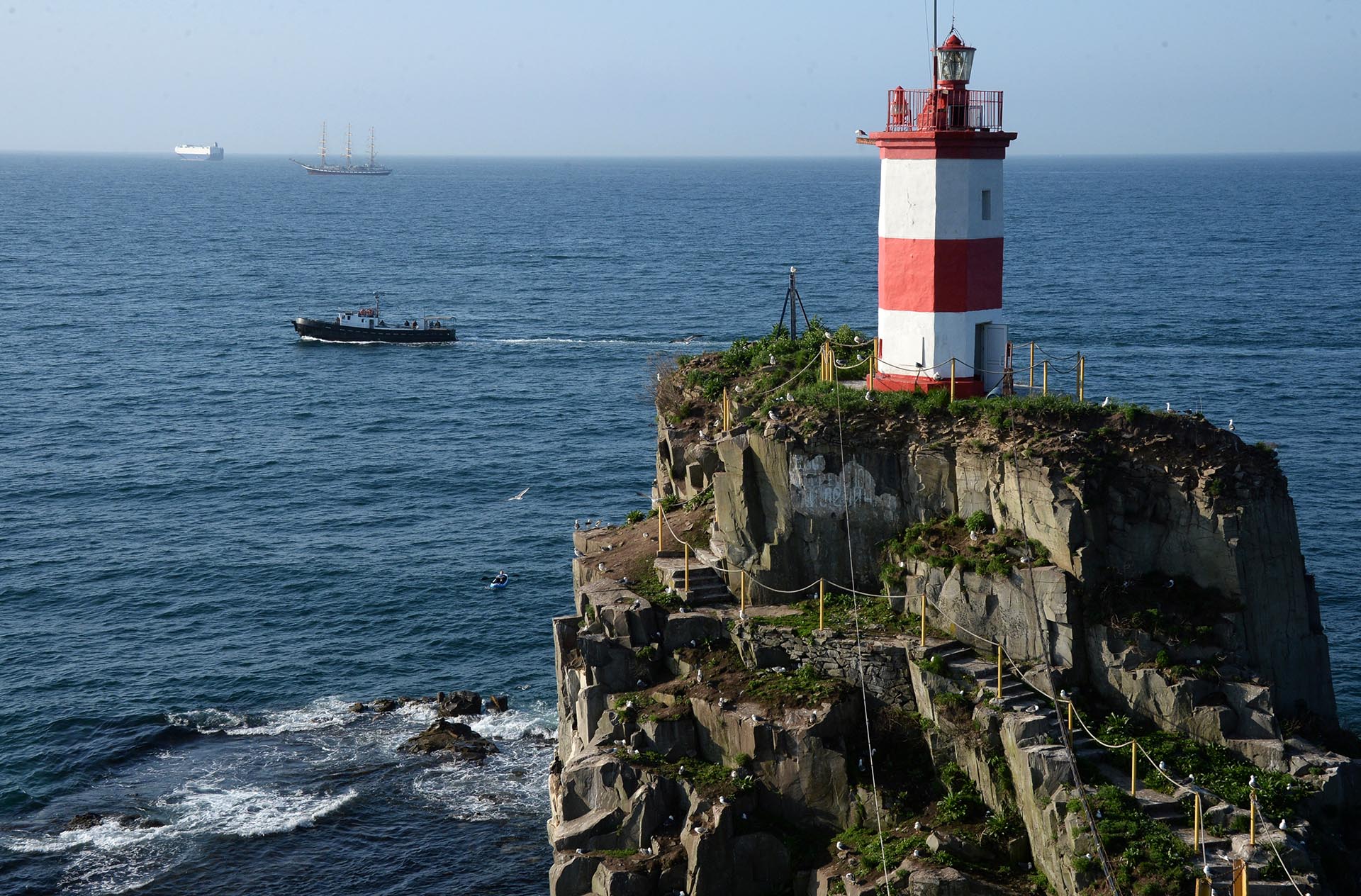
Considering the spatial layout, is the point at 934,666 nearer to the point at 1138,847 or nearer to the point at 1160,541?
the point at 1160,541

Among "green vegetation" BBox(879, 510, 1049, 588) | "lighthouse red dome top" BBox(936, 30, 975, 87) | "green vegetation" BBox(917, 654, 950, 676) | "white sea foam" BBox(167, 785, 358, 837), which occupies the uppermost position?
"lighthouse red dome top" BBox(936, 30, 975, 87)

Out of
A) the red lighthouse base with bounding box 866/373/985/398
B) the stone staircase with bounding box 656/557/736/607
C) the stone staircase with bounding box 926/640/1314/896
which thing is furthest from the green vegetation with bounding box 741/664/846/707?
the red lighthouse base with bounding box 866/373/985/398

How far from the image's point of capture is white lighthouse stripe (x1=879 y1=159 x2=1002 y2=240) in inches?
1401

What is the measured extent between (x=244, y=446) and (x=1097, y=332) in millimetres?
58673

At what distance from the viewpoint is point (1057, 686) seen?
31.0 meters

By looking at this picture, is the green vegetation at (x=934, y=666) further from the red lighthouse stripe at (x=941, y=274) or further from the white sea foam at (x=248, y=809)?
the white sea foam at (x=248, y=809)

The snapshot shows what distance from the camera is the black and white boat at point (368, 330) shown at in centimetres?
11788

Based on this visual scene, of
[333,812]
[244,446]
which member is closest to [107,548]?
[244,446]

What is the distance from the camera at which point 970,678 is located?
31.1m

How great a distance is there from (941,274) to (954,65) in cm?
526

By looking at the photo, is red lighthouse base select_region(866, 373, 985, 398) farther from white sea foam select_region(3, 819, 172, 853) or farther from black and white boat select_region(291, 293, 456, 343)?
black and white boat select_region(291, 293, 456, 343)

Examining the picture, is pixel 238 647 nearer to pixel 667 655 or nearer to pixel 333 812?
pixel 333 812

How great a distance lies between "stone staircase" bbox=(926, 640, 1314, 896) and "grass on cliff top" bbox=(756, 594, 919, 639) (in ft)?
5.38

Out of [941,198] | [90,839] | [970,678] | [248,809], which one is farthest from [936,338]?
[90,839]
